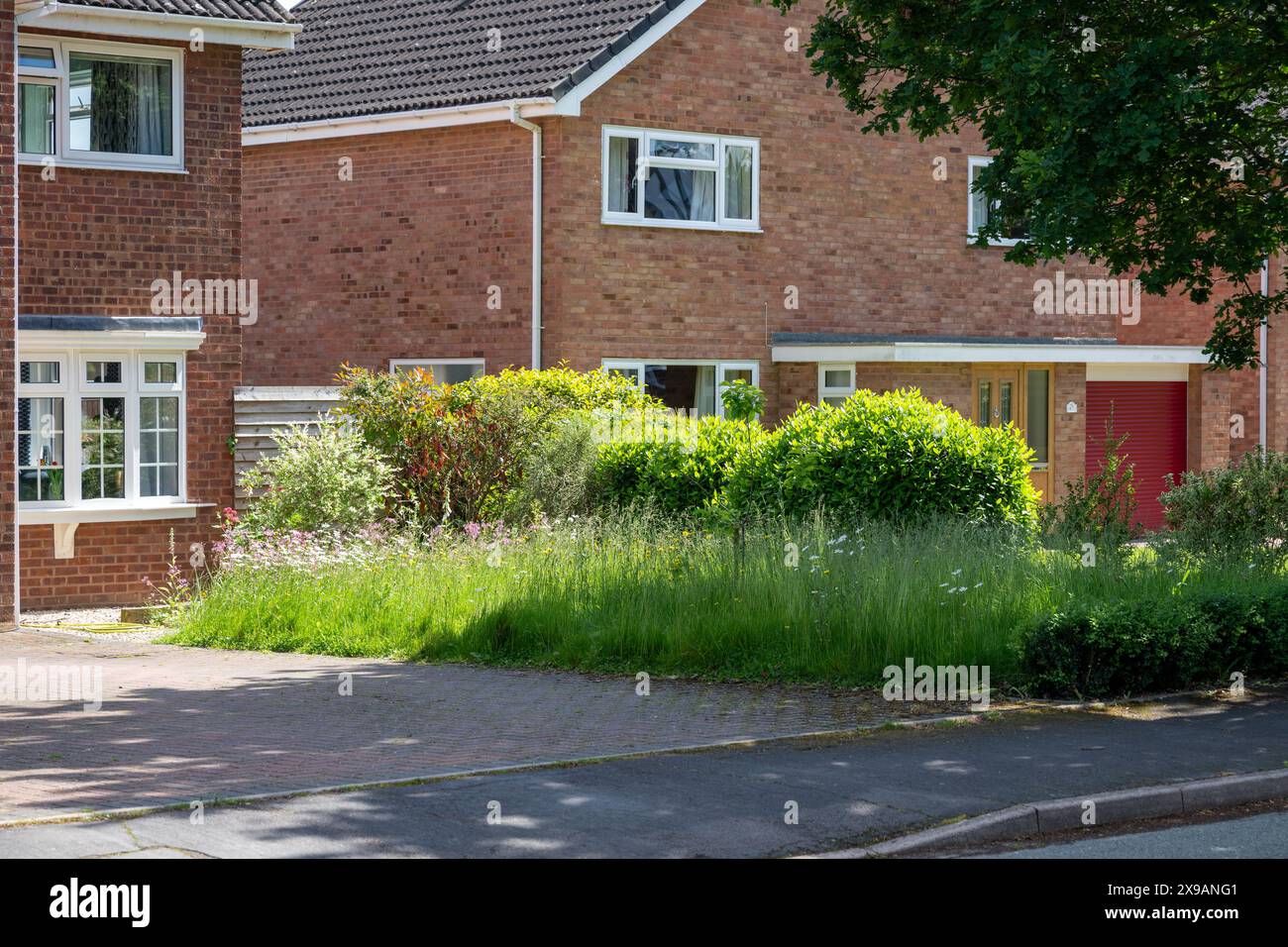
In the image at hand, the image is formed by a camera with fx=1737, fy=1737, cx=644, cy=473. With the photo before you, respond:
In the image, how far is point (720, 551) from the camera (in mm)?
14258

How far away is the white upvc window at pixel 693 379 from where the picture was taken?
22.8 meters

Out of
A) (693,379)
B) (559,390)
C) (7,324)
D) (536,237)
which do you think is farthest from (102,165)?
(693,379)

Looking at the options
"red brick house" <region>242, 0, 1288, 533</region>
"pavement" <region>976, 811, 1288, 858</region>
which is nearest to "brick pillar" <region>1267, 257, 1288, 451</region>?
"red brick house" <region>242, 0, 1288, 533</region>

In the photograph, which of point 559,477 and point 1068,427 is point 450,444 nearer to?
point 559,477

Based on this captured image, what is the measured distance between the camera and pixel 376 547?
53.5ft

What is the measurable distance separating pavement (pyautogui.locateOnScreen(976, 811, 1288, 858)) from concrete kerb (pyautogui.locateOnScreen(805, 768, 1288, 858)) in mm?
195

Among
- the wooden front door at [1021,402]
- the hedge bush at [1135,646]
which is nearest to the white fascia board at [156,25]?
the hedge bush at [1135,646]

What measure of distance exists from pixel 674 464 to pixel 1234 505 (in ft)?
18.1

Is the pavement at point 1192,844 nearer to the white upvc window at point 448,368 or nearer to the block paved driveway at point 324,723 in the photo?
the block paved driveway at point 324,723

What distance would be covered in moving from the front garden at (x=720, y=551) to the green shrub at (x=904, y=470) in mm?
22

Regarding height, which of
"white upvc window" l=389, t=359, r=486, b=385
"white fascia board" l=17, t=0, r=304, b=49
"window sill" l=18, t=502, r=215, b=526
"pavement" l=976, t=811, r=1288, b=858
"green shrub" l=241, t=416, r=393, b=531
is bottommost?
"pavement" l=976, t=811, r=1288, b=858

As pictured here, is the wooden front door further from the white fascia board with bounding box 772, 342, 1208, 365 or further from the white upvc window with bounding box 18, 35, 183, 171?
the white upvc window with bounding box 18, 35, 183, 171

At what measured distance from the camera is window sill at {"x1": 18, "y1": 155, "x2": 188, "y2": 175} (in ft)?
57.6

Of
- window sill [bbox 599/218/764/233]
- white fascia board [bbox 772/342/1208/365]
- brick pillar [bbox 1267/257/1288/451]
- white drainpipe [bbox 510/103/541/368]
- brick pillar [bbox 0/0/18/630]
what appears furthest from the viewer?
brick pillar [bbox 1267/257/1288/451]
